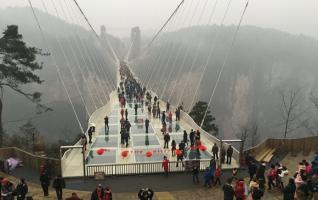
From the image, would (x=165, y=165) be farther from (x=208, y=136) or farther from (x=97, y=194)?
(x=208, y=136)

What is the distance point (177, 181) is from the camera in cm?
1794

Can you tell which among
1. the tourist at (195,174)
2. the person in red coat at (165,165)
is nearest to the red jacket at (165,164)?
the person in red coat at (165,165)

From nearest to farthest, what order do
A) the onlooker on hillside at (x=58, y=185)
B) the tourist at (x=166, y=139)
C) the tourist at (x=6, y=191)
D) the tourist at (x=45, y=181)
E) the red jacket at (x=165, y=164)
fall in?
the tourist at (x=6, y=191), the onlooker on hillside at (x=58, y=185), the tourist at (x=45, y=181), the red jacket at (x=165, y=164), the tourist at (x=166, y=139)

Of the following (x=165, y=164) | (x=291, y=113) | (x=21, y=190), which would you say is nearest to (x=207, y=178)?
(x=165, y=164)

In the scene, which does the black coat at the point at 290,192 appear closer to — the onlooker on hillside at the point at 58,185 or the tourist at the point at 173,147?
the onlooker on hillside at the point at 58,185

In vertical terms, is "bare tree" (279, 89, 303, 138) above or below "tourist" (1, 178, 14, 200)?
below

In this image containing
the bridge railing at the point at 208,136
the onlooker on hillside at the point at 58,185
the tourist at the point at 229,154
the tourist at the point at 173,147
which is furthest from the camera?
the tourist at the point at 173,147

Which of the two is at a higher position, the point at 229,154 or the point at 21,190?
the point at 229,154

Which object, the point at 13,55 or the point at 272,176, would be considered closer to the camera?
the point at 272,176

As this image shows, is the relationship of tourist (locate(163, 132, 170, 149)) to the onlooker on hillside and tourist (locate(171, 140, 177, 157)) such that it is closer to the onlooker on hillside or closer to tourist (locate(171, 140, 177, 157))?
tourist (locate(171, 140, 177, 157))

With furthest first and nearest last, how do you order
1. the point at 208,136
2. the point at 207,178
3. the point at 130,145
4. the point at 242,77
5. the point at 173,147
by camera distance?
the point at 242,77, the point at 208,136, the point at 130,145, the point at 173,147, the point at 207,178

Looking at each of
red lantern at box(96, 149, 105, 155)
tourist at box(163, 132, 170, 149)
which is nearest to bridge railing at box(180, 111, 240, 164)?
tourist at box(163, 132, 170, 149)

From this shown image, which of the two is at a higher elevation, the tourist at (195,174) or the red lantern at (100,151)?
→ the red lantern at (100,151)

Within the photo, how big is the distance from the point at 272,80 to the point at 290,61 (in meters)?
18.3
